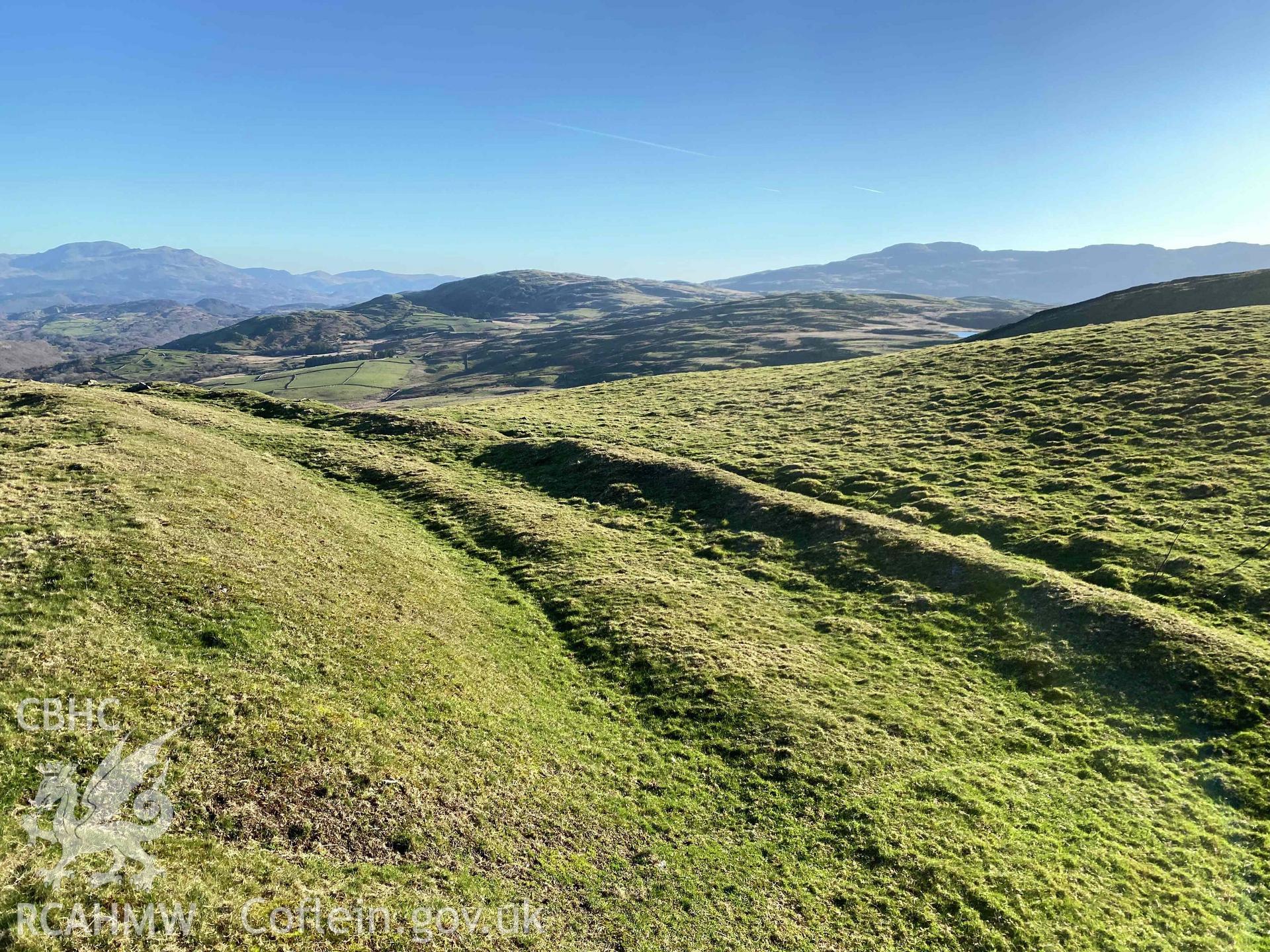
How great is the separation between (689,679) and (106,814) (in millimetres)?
18581

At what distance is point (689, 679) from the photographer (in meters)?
24.8

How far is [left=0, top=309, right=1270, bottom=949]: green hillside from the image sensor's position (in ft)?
48.5

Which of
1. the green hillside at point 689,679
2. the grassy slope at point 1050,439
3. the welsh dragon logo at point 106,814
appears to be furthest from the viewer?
the grassy slope at point 1050,439

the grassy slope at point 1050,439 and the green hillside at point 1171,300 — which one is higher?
the green hillside at point 1171,300

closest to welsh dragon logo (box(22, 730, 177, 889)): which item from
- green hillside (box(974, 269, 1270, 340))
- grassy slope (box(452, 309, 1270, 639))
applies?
grassy slope (box(452, 309, 1270, 639))

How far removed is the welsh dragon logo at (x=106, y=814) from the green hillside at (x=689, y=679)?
356 mm

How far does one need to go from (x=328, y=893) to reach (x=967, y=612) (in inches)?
1137

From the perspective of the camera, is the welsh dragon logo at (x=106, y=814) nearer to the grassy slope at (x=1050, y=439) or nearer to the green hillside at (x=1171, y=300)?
the grassy slope at (x=1050, y=439)

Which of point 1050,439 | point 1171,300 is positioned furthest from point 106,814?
point 1171,300

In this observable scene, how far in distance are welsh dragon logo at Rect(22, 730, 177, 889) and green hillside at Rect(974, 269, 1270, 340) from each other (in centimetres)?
10190

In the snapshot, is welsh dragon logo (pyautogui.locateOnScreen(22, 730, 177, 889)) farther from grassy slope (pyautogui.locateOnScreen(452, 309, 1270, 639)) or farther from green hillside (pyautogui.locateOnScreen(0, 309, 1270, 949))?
grassy slope (pyautogui.locateOnScreen(452, 309, 1270, 639))

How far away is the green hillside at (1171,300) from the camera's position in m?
88.6

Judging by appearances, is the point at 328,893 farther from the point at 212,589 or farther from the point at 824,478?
the point at 824,478

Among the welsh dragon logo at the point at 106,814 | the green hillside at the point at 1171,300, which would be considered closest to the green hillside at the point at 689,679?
the welsh dragon logo at the point at 106,814
